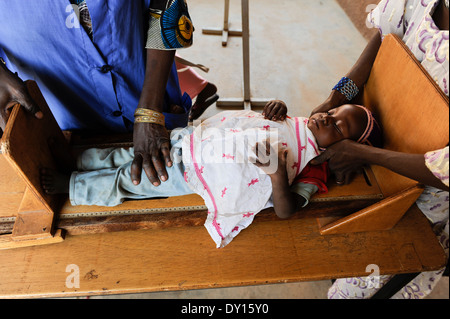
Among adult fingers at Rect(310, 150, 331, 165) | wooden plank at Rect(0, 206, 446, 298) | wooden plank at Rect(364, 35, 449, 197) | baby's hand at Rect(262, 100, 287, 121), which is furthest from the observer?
baby's hand at Rect(262, 100, 287, 121)

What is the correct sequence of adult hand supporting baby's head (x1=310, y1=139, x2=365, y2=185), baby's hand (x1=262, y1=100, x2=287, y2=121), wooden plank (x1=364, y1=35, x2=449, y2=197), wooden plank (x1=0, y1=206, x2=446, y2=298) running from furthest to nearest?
baby's hand (x1=262, y1=100, x2=287, y2=121) < adult hand supporting baby's head (x1=310, y1=139, x2=365, y2=185) < wooden plank (x1=0, y1=206, x2=446, y2=298) < wooden plank (x1=364, y1=35, x2=449, y2=197)

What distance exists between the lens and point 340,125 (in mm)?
1608

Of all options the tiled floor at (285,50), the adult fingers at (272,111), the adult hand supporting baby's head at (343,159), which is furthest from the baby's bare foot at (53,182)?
the tiled floor at (285,50)

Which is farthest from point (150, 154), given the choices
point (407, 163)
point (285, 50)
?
point (285, 50)

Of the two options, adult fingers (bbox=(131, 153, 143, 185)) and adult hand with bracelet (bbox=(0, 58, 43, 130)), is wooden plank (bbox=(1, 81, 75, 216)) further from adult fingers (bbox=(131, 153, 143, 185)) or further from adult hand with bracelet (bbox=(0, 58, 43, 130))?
adult fingers (bbox=(131, 153, 143, 185))

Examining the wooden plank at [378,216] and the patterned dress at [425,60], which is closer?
the patterned dress at [425,60]

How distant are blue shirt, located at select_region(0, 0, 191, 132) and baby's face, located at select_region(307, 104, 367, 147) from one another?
2.65ft

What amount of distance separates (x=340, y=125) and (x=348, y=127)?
4cm

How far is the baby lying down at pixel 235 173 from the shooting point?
150 centimetres

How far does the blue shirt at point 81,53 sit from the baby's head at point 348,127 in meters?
0.81

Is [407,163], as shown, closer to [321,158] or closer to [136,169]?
[321,158]

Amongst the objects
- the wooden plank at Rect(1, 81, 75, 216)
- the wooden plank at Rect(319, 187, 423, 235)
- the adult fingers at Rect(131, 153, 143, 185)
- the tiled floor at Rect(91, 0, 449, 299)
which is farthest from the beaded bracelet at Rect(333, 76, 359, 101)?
the tiled floor at Rect(91, 0, 449, 299)

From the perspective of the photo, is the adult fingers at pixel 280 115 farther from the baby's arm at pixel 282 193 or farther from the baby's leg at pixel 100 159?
the baby's leg at pixel 100 159

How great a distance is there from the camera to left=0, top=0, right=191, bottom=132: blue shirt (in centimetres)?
128
